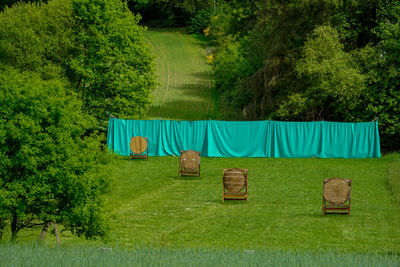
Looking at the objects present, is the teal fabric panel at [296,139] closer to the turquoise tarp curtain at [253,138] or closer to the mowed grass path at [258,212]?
the turquoise tarp curtain at [253,138]

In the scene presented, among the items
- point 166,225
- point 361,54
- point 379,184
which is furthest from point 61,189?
point 361,54

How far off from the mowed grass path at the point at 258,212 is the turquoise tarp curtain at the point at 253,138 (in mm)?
4009

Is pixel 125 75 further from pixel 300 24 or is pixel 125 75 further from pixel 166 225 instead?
pixel 166 225

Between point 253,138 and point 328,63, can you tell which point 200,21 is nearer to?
point 328,63

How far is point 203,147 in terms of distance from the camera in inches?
1372

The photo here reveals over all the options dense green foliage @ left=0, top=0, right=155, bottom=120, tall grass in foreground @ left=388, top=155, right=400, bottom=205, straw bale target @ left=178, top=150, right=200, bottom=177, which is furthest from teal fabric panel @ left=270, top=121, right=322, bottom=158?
dense green foliage @ left=0, top=0, right=155, bottom=120

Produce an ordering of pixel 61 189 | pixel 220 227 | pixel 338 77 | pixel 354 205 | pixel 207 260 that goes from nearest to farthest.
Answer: pixel 207 260 → pixel 61 189 → pixel 220 227 → pixel 354 205 → pixel 338 77

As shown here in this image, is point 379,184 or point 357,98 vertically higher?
point 357,98

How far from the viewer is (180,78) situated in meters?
77.1

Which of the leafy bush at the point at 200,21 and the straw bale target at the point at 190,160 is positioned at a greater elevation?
the leafy bush at the point at 200,21

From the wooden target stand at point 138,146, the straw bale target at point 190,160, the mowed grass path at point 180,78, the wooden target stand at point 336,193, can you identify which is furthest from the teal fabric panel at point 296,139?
the mowed grass path at point 180,78

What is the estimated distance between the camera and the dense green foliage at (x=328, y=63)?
36906 mm

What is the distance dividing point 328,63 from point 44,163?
27.3 metres

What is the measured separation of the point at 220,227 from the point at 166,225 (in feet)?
5.39
